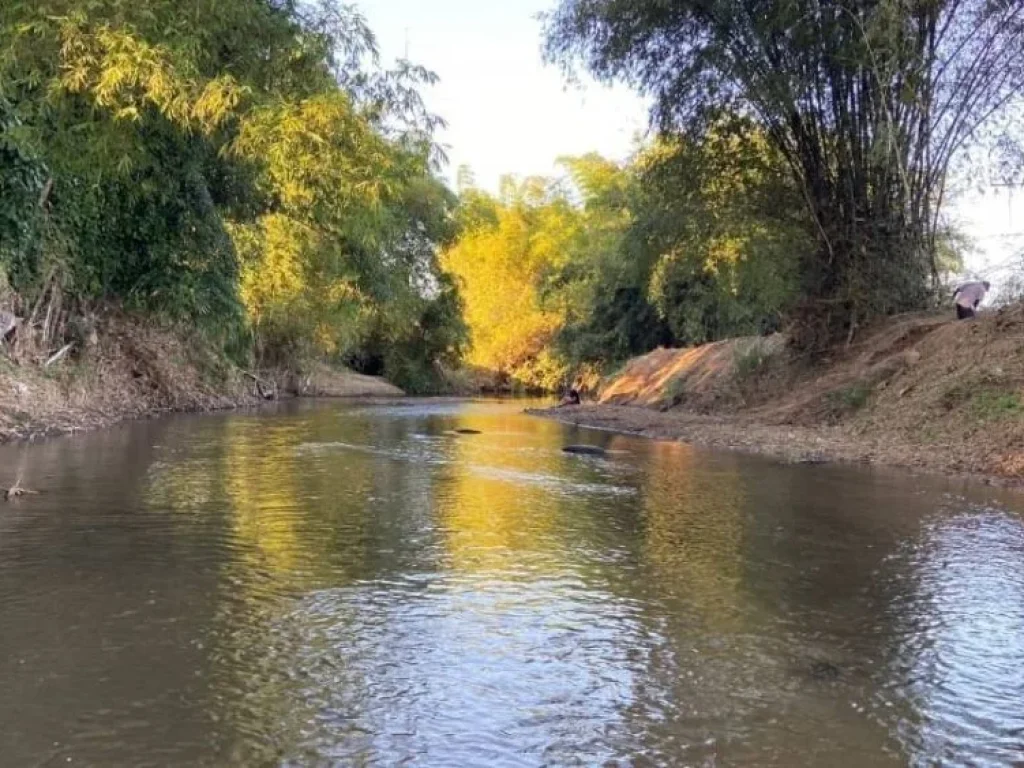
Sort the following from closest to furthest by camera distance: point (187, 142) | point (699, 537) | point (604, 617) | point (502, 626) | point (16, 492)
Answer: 1. point (502, 626)
2. point (604, 617)
3. point (699, 537)
4. point (16, 492)
5. point (187, 142)

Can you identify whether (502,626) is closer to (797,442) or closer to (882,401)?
(797,442)

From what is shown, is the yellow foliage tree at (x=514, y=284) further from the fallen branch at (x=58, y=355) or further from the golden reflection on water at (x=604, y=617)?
the golden reflection on water at (x=604, y=617)

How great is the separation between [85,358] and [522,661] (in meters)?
13.4

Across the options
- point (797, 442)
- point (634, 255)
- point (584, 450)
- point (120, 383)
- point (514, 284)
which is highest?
point (514, 284)

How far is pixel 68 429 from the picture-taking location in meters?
11.7

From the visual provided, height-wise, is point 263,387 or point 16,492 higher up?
point 263,387

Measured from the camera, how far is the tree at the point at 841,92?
13680mm

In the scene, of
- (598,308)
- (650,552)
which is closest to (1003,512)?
(650,552)

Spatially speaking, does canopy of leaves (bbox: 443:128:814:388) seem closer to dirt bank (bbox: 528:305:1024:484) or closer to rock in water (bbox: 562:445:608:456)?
dirt bank (bbox: 528:305:1024:484)

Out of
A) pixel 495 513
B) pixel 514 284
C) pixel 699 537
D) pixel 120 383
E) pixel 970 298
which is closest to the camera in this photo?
pixel 699 537

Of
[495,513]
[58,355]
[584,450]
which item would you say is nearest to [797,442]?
[584,450]

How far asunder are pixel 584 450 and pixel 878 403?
14.6 feet

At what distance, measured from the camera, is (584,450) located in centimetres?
1137

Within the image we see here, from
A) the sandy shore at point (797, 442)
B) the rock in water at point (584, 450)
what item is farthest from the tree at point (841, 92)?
the rock in water at point (584, 450)
